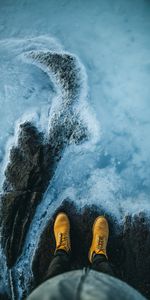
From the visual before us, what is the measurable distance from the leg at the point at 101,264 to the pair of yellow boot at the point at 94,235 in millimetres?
76

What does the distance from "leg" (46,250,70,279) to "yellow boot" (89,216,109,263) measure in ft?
0.83

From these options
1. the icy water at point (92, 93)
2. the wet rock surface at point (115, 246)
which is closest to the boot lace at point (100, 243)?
the wet rock surface at point (115, 246)

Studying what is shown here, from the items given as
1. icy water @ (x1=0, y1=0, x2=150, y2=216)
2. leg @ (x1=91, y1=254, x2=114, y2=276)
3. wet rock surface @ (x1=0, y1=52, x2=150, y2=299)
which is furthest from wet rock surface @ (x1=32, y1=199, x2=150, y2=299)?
leg @ (x1=91, y1=254, x2=114, y2=276)

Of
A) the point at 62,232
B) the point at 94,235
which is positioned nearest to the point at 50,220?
the point at 62,232

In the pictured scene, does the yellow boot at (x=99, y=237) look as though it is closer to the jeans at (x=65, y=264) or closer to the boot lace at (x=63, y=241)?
the jeans at (x=65, y=264)

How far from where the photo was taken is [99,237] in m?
2.72

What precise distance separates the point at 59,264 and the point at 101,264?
363mm

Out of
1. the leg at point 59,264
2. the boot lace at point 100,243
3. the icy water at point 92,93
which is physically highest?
the icy water at point 92,93

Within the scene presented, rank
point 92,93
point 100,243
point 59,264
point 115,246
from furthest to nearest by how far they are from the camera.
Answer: point 92,93 < point 115,246 < point 100,243 < point 59,264

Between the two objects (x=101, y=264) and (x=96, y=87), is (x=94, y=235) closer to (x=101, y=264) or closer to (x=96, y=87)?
(x=101, y=264)

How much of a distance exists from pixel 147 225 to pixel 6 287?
4.94ft

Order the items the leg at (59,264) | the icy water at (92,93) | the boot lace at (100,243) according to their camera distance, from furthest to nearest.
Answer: the icy water at (92,93) < the boot lace at (100,243) < the leg at (59,264)

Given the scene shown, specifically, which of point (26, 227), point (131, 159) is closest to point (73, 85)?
point (131, 159)

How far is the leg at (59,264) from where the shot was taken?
7.84 ft
